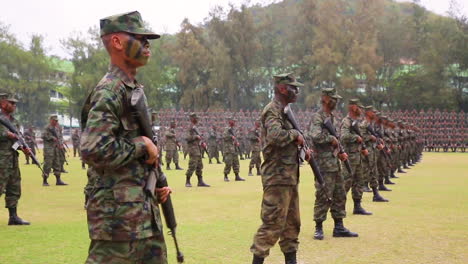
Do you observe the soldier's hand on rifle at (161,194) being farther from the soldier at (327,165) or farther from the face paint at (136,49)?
the soldier at (327,165)

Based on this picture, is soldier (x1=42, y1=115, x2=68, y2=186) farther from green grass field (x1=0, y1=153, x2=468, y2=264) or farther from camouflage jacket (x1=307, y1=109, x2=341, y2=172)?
camouflage jacket (x1=307, y1=109, x2=341, y2=172)

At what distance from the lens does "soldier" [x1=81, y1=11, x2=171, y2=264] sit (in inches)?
122

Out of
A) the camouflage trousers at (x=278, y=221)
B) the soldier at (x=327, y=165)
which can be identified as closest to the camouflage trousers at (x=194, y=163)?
the soldier at (x=327, y=165)

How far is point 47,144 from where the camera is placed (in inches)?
612

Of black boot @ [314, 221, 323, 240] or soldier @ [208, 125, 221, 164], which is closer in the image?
black boot @ [314, 221, 323, 240]

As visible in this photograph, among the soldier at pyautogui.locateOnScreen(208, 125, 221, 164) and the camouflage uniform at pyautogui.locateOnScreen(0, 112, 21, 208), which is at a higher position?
the camouflage uniform at pyautogui.locateOnScreen(0, 112, 21, 208)

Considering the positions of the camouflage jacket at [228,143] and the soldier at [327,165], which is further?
the camouflage jacket at [228,143]

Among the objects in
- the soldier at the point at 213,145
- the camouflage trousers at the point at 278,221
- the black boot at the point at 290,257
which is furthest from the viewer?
the soldier at the point at 213,145

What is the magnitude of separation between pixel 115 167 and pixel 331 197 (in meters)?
5.06

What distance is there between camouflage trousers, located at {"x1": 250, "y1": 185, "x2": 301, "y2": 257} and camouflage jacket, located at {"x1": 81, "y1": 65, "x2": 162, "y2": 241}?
8.22 ft

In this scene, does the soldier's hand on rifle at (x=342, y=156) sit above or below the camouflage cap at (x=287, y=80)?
below

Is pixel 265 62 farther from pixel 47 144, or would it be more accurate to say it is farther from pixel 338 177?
pixel 338 177

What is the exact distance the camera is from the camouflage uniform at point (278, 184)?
559 centimetres

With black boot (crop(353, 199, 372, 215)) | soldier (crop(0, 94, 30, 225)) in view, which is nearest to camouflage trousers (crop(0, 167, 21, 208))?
soldier (crop(0, 94, 30, 225))
